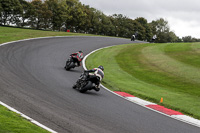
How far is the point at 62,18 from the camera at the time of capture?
73.2 metres

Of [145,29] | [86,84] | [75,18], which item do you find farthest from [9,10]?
[145,29]

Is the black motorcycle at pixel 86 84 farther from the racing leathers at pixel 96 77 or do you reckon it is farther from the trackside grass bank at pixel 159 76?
the trackside grass bank at pixel 159 76

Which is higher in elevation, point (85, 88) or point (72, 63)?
point (72, 63)

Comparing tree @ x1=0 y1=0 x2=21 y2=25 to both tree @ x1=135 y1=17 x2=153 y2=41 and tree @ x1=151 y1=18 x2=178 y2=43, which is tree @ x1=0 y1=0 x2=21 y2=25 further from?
tree @ x1=151 y1=18 x2=178 y2=43

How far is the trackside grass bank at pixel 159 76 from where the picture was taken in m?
13.2

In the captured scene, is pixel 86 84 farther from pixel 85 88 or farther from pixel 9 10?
pixel 9 10

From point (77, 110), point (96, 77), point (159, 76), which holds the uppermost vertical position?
point (96, 77)

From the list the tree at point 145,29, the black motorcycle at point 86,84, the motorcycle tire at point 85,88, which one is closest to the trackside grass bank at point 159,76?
the black motorcycle at point 86,84

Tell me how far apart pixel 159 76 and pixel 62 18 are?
190ft

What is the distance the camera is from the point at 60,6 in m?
73.9

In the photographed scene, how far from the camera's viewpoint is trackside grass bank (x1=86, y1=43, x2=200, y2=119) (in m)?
13.2

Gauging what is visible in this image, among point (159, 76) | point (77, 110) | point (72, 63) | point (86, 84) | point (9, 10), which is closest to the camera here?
point (77, 110)

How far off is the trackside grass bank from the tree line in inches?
814

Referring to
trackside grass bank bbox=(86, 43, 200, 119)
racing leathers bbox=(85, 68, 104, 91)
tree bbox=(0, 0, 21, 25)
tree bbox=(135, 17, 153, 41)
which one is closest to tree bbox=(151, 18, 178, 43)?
tree bbox=(135, 17, 153, 41)
